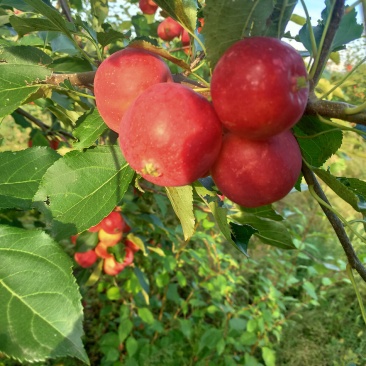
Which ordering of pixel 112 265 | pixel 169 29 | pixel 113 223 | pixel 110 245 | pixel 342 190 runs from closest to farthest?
pixel 342 190 < pixel 113 223 < pixel 110 245 < pixel 112 265 < pixel 169 29

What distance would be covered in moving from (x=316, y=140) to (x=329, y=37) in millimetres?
227

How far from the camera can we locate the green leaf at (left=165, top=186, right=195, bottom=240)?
0.77m

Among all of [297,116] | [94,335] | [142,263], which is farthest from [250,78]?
[94,335]

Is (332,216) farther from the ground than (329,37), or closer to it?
closer to it

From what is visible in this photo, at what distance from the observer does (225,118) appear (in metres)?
0.55

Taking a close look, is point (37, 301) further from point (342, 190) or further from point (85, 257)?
point (85, 257)

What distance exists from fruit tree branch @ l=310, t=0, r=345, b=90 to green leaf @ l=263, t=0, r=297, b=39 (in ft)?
0.21

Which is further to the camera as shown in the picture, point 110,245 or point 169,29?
point 169,29

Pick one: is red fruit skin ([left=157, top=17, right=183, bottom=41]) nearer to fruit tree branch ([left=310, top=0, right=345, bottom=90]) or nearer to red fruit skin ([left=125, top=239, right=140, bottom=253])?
red fruit skin ([left=125, top=239, right=140, bottom=253])

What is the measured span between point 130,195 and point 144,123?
3.84ft

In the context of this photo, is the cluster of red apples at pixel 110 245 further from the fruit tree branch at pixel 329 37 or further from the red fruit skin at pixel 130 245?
the fruit tree branch at pixel 329 37

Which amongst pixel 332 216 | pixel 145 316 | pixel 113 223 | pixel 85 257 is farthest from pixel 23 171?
pixel 145 316

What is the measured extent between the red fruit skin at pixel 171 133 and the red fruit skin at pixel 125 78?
0.07 meters

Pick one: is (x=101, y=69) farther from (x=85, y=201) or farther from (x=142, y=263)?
(x=142, y=263)
